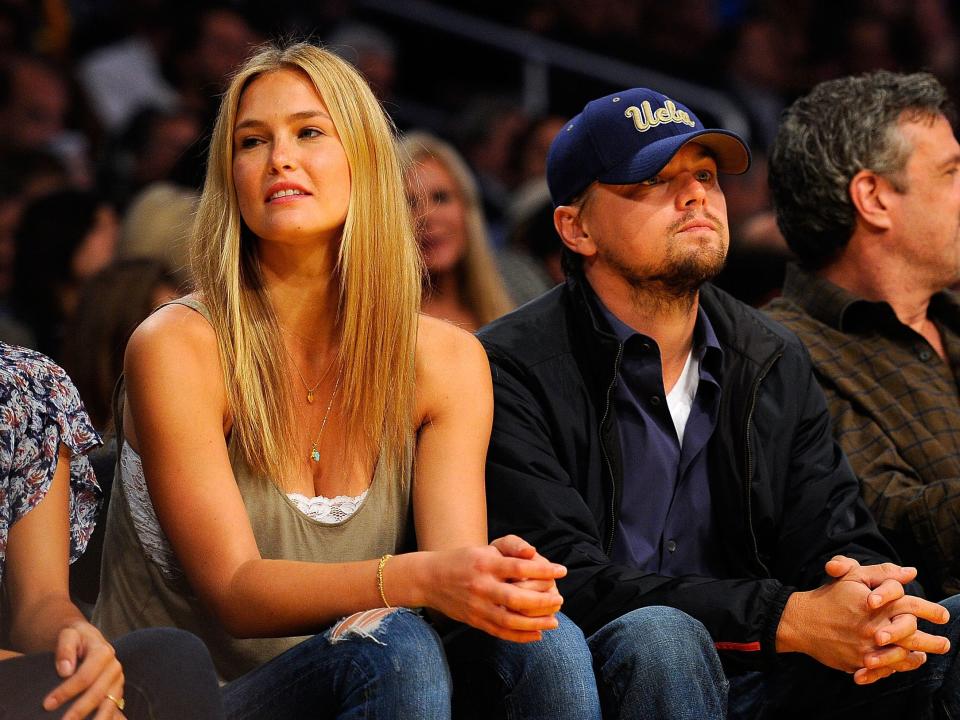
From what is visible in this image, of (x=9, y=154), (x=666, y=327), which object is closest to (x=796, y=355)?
(x=666, y=327)

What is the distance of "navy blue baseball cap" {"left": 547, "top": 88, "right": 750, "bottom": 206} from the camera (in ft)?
8.23

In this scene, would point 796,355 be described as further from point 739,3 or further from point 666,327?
point 739,3

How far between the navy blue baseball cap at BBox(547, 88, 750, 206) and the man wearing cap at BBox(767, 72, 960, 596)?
1.57ft

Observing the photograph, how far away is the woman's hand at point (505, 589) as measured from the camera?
1.86m

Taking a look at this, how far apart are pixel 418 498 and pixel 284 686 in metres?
0.39

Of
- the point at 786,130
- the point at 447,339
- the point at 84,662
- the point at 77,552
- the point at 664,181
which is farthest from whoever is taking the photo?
the point at 786,130

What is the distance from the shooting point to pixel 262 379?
2.24 m

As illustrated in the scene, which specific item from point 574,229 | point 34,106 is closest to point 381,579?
point 574,229

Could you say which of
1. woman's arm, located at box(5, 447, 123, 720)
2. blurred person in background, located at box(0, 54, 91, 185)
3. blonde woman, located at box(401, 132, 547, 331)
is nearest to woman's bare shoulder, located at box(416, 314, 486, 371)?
woman's arm, located at box(5, 447, 123, 720)

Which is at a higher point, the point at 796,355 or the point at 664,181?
the point at 664,181

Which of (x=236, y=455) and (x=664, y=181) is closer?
(x=236, y=455)

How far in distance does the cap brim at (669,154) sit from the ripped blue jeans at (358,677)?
0.96 metres

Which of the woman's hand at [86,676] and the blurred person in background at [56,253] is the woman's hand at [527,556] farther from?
the blurred person in background at [56,253]

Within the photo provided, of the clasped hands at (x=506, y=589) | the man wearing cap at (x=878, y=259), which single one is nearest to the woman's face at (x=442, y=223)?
the man wearing cap at (x=878, y=259)
